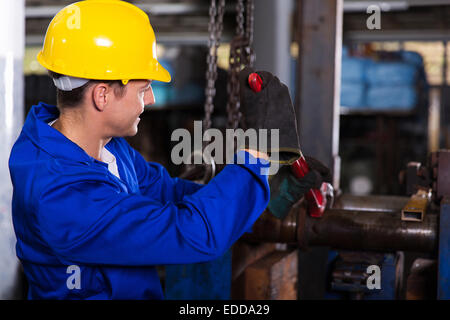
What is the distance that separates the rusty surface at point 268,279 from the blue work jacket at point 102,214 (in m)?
0.83

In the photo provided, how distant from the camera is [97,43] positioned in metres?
1.61

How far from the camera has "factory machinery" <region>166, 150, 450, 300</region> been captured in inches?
82.9

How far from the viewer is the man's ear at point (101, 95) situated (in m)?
1.61

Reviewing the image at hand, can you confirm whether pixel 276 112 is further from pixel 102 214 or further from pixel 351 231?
pixel 351 231

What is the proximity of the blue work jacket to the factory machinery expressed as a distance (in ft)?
2.35

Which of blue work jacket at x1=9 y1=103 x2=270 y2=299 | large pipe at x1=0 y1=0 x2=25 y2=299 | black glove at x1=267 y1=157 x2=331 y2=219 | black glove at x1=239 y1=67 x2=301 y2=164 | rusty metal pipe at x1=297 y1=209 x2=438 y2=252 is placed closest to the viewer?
blue work jacket at x1=9 y1=103 x2=270 y2=299

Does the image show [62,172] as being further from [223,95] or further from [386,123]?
[386,123]

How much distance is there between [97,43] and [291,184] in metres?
0.81

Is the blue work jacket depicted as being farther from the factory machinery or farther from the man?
the factory machinery

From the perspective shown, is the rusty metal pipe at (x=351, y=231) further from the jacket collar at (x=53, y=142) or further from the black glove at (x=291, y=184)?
the jacket collar at (x=53, y=142)

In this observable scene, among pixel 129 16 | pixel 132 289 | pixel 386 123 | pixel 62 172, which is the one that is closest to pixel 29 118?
pixel 62 172

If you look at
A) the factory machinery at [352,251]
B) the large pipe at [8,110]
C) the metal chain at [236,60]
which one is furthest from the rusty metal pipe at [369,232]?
the large pipe at [8,110]

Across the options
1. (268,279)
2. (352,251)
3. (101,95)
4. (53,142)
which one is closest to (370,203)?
(352,251)

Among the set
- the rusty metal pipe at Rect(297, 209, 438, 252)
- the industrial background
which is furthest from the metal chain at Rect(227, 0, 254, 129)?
the rusty metal pipe at Rect(297, 209, 438, 252)
